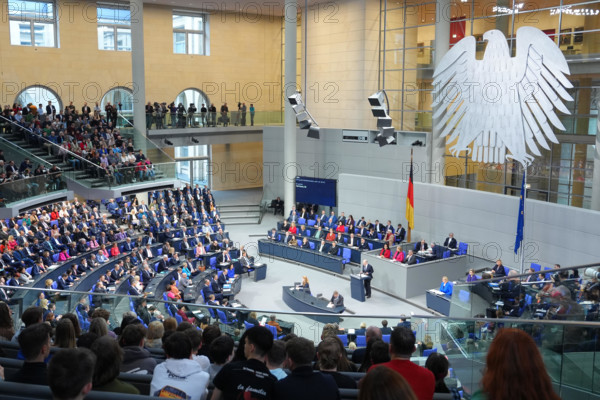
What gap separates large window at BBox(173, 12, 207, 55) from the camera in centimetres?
3262

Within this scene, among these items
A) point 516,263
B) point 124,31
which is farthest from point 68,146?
point 516,263

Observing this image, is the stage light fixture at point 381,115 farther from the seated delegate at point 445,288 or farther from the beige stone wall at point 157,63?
the beige stone wall at point 157,63

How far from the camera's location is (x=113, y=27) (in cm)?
3016

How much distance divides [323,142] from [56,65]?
13.1 metres

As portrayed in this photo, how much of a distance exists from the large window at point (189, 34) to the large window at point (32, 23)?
6.57 m

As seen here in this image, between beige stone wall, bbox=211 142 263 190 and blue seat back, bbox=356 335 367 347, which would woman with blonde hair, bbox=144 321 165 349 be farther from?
beige stone wall, bbox=211 142 263 190

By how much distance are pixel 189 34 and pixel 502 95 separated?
1959 cm

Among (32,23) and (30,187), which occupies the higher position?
(32,23)

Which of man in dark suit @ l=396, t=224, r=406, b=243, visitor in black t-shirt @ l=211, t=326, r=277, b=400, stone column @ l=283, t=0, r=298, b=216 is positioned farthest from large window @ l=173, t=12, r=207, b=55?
visitor in black t-shirt @ l=211, t=326, r=277, b=400

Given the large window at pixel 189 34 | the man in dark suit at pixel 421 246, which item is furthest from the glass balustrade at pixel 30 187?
the large window at pixel 189 34

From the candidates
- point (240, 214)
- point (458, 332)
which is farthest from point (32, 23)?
point (458, 332)

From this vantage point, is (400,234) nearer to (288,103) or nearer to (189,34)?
(288,103)

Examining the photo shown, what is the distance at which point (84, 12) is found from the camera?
28891mm

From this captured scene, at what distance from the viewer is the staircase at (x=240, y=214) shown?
28.8 meters
